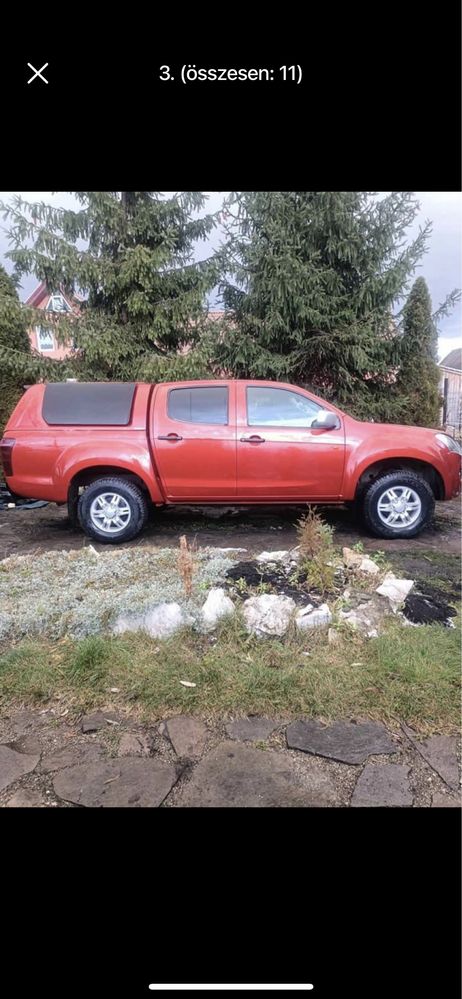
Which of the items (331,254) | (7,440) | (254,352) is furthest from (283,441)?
(331,254)

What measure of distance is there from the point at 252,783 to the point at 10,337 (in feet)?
26.5

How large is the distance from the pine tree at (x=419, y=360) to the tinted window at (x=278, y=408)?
4688 millimetres

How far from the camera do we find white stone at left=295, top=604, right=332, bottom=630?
285 cm

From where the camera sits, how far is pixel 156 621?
2910 millimetres

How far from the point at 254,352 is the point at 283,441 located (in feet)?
13.1

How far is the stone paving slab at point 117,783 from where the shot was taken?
5.72 feet

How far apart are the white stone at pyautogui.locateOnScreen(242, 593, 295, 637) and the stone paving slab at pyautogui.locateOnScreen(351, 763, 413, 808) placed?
999 millimetres

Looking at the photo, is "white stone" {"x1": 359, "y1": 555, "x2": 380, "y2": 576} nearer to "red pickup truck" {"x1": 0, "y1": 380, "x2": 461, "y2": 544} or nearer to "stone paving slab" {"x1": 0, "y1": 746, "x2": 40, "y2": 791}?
"red pickup truck" {"x1": 0, "y1": 380, "x2": 461, "y2": 544}

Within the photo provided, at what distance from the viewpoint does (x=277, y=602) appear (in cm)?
296

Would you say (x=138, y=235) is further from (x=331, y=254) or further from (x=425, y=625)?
(x=425, y=625)

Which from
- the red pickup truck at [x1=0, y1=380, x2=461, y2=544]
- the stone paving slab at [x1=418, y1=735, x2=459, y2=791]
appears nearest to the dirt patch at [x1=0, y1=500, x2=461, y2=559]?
the red pickup truck at [x1=0, y1=380, x2=461, y2=544]

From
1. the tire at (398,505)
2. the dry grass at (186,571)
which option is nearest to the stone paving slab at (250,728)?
the dry grass at (186,571)

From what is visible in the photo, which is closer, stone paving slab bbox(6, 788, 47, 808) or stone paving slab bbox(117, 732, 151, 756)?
stone paving slab bbox(6, 788, 47, 808)

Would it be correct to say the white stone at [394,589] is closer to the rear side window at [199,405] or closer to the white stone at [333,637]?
the white stone at [333,637]
